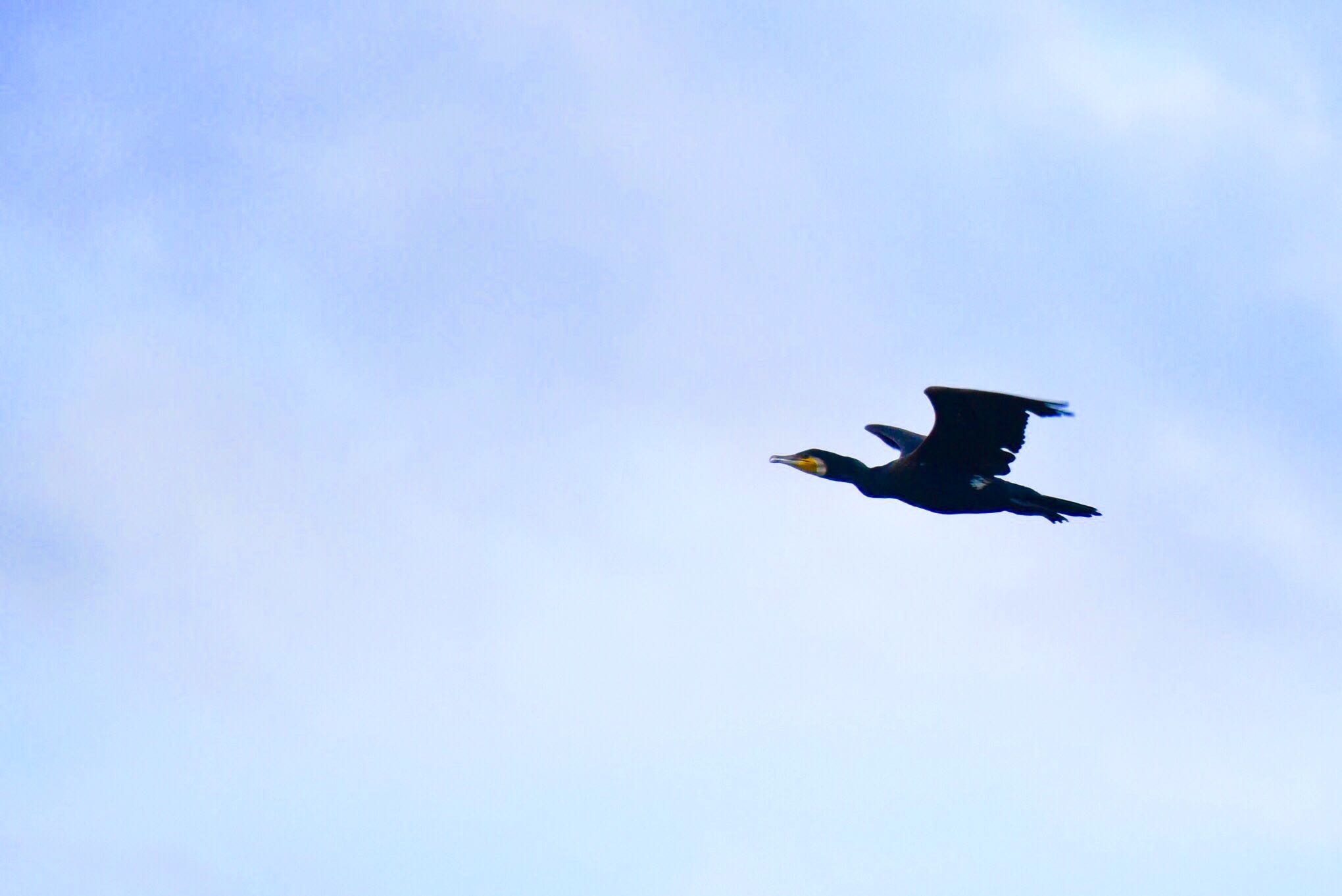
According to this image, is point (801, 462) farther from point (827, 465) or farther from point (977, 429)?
point (977, 429)

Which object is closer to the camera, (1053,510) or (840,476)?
(1053,510)

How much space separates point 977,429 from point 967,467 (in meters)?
0.67

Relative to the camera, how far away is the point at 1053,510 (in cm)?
1908

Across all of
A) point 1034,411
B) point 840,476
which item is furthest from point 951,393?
point 840,476

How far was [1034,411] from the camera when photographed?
17734 millimetres

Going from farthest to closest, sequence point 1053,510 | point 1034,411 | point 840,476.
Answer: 1. point 840,476
2. point 1053,510
3. point 1034,411

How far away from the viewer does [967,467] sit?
19.2 meters

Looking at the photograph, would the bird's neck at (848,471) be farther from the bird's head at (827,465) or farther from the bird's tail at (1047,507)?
the bird's tail at (1047,507)

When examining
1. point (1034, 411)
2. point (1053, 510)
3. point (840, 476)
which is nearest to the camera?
point (1034, 411)

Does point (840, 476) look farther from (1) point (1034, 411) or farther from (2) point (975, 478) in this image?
(1) point (1034, 411)

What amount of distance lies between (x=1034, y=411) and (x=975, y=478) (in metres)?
1.71

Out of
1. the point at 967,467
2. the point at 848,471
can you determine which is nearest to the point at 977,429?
the point at 967,467

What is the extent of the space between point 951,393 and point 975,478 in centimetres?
145

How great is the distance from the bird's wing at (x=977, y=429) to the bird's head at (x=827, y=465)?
1114mm
